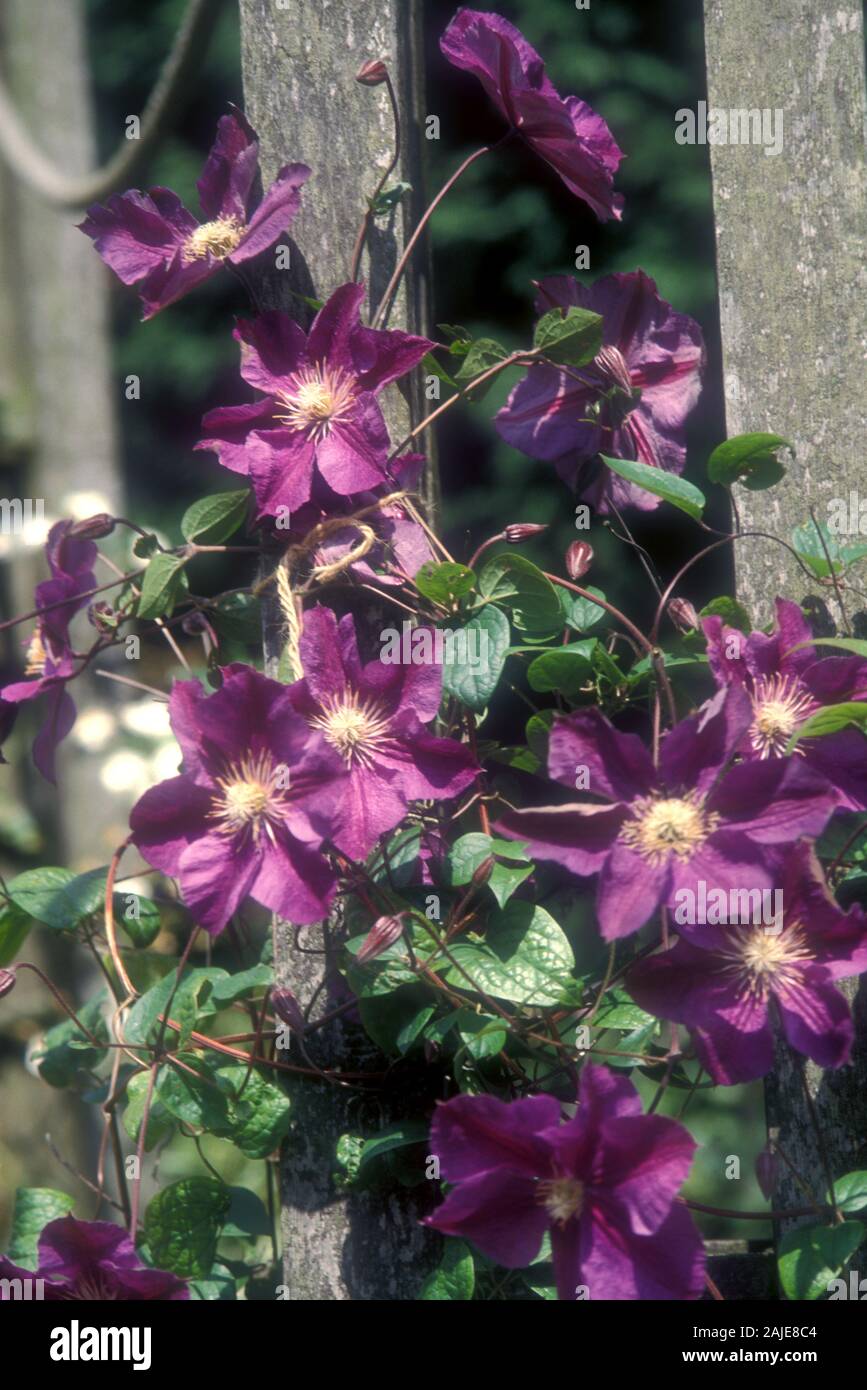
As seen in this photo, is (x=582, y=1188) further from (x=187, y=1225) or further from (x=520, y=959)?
(x=187, y=1225)

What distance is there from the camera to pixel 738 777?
26.5 inches

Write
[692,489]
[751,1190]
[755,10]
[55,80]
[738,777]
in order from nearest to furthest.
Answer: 1. [738,777]
2. [692,489]
3. [755,10]
4. [751,1190]
5. [55,80]

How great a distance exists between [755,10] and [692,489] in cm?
35

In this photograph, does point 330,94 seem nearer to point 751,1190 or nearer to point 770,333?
point 770,333

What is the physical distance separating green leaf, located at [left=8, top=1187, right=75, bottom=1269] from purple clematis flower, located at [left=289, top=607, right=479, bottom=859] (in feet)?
1.21

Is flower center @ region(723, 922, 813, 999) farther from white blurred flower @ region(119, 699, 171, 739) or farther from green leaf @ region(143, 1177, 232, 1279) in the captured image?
white blurred flower @ region(119, 699, 171, 739)

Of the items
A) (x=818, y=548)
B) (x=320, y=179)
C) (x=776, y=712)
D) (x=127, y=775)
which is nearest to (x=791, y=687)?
(x=776, y=712)

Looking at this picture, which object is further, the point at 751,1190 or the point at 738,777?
the point at 751,1190

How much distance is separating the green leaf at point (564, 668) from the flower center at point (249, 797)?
0.18 metres

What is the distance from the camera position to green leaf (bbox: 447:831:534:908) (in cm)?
75

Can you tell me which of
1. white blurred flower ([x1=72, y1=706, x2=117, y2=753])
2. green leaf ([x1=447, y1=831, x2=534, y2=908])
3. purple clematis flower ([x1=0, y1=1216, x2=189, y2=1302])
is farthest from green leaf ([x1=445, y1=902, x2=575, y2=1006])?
white blurred flower ([x1=72, y1=706, x2=117, y2=753])

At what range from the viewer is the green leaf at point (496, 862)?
749 millimetres

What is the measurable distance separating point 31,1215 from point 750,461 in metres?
0.67

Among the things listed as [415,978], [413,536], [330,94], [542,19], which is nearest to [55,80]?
[542,19]
